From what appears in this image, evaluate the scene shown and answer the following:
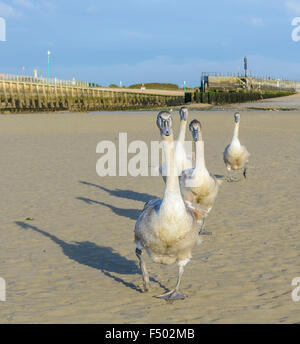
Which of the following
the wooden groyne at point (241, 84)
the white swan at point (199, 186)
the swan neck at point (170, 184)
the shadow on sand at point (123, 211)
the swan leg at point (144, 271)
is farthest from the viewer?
the wooden groyne at point (241, 84)

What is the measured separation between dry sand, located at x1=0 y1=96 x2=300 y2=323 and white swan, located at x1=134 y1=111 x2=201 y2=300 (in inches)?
23.6

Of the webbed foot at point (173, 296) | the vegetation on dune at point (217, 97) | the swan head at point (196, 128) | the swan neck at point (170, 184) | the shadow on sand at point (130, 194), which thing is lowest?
the webbed foot at point (173, 296)

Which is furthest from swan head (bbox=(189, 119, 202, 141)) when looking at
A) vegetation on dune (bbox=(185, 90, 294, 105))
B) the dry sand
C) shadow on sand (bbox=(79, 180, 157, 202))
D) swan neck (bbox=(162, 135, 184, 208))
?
vegetation on dune (bbox=(185, 90, 294, 105))

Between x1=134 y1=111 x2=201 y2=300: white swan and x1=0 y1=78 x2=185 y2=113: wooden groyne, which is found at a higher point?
x1=0 y1=78 x2=185 y2=113: wooden groyne

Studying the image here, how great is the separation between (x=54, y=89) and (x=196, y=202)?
76.9 metres

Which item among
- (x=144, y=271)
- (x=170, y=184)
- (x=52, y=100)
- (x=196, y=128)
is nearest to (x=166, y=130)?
(x=170, y=184)

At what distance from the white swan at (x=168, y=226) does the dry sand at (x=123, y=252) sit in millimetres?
598

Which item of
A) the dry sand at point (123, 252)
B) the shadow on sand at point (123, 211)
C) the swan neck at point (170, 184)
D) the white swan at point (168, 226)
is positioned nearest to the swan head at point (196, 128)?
the dry sand at point (123, 252)

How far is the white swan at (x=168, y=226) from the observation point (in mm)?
5766

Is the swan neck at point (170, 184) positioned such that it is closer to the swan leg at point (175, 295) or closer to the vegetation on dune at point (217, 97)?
the swan leg at point (175, 295)

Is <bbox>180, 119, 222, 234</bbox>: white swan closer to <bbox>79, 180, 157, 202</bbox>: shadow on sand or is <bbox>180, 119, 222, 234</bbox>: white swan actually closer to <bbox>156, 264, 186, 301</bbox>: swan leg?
<bbox>156, 264, 186, 301</bbox>: swan leg

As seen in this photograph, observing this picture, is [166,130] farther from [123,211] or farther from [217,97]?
[217,97]

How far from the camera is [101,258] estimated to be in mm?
7863

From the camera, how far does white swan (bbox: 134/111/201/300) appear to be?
18.9 feet
